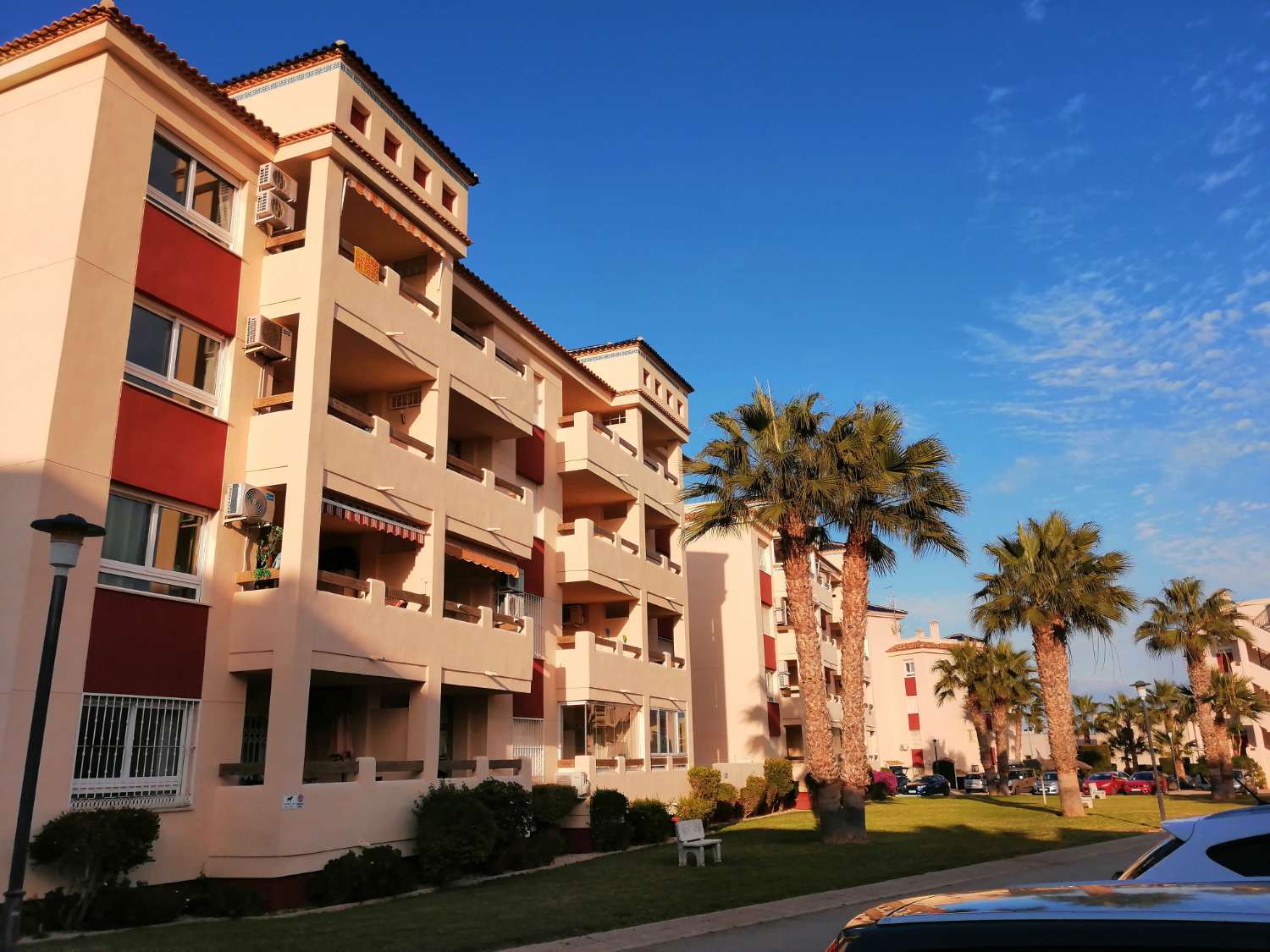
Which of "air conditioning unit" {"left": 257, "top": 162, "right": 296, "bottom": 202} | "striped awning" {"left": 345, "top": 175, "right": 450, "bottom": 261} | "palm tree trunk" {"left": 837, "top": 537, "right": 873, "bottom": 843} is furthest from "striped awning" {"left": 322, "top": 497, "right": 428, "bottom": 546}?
"palm tree trunk" {"left": 837, "top": 537, "right": 873, "bottom": 843}

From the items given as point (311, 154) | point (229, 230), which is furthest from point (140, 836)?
point (311, 154)

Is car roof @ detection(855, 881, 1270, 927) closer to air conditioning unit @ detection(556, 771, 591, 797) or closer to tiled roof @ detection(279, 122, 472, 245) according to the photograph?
tiled roof @ detection(279, 122, 472, 245)

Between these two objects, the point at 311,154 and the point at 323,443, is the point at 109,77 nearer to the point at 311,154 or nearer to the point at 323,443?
the point at 311,154

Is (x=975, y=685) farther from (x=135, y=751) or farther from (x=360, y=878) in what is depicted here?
(x=135, y=751)

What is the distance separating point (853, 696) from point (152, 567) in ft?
53.1

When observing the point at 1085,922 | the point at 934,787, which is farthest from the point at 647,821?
the point at 934,787

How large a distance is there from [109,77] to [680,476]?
2440cm

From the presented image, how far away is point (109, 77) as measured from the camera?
1598 centimetres

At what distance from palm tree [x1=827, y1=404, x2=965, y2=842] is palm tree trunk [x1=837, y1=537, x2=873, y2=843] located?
2 centimetres

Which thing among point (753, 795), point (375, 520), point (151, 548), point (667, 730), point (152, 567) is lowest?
point (753, 795)

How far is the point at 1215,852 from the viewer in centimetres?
697

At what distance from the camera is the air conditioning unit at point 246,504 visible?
16.9 meters

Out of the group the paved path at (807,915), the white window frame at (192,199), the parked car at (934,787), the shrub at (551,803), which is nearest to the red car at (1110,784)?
the parked car at (934,787)

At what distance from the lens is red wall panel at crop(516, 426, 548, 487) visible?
89.7 ft
